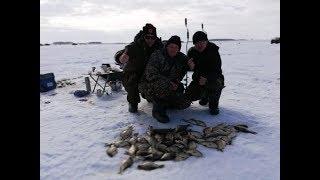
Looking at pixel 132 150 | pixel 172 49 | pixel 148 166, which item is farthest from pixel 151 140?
pixel 172 49

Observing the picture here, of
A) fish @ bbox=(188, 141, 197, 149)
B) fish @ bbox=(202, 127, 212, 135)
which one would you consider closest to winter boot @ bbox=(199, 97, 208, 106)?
fish @ bbox=(202, 127, 212, 135)

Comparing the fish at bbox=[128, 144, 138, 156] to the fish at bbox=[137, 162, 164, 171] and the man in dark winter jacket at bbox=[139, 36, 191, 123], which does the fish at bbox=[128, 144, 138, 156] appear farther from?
the man in dark winter jacket at bbox=[139, 36, 191, 123]

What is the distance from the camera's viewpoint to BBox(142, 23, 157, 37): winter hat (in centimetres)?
637

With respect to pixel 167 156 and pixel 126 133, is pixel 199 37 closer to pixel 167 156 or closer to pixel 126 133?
pixel 126 133

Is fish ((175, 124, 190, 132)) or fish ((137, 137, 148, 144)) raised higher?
fish ((175, 124, 190, 132))

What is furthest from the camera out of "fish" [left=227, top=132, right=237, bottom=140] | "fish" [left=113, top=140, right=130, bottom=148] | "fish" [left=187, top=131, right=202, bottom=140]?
"fish" [left=227, top=132, right=237, bottom=140]

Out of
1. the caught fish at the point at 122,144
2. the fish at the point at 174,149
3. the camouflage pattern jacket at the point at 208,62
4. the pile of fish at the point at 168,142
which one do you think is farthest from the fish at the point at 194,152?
the camouflage pattern jacket at the point at 208,62

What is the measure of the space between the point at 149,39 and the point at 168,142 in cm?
222

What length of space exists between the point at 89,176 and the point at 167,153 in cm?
112

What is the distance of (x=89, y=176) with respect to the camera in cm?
427

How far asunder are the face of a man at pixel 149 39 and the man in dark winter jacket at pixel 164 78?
379 millimetres

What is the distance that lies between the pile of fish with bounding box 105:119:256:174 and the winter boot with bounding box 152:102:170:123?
1.34 ft
